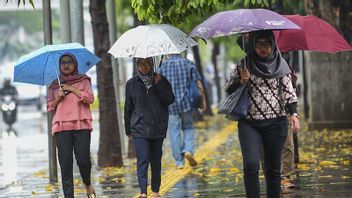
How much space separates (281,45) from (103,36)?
5.61m

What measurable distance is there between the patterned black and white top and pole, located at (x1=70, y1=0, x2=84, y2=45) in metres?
6.52

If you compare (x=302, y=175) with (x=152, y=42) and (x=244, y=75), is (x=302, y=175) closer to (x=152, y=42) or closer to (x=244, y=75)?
(x=152, y=42)

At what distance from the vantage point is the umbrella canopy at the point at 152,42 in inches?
390

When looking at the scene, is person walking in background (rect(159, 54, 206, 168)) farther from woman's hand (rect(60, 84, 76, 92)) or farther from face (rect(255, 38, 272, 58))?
face (rect(255, 38, 272, 58))

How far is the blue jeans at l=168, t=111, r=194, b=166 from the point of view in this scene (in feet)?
46.9

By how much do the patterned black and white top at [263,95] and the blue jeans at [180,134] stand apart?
5695 mm

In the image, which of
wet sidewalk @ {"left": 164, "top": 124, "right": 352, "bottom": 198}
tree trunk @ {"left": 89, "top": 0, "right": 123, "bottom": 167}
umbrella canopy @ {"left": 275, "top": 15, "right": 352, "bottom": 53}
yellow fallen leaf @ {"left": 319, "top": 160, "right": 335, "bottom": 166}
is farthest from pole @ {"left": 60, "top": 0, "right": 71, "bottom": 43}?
umbrella canopy @ {"left": 275, "top": 15, "right": 352, "bottom": 53}

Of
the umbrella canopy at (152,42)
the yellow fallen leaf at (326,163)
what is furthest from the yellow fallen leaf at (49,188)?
the yellow fallen leaf at (326,163)

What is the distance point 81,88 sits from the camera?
1020 centimetres

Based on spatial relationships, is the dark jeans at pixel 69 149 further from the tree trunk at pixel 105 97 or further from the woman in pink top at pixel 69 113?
the tree trunk at pixel 105 97

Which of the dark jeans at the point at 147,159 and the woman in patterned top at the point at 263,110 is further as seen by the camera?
the dark jeans at the point at 147,159

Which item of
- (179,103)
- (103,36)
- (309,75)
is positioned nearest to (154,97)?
(179,103)

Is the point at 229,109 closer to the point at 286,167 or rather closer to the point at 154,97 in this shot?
the point at 154,97

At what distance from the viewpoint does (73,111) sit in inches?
399
